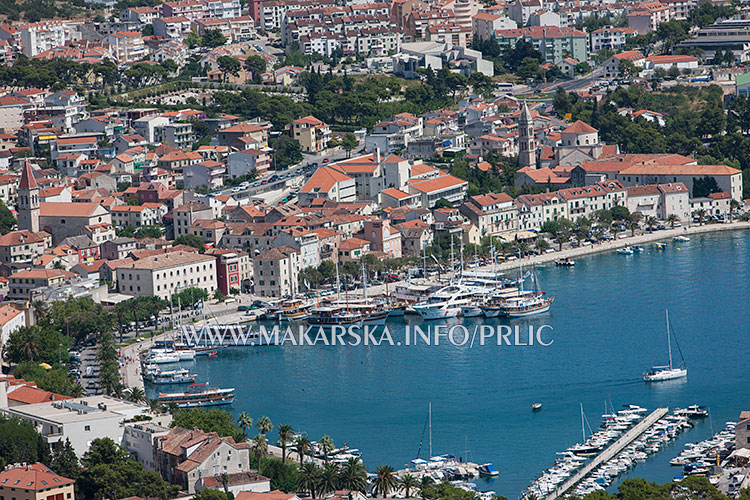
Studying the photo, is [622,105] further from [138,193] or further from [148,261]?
[148,261]

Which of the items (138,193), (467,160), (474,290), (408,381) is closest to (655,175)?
(467,160)

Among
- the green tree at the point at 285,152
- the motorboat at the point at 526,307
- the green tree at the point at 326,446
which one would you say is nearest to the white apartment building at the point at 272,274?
the motorboat at the point at 526,307

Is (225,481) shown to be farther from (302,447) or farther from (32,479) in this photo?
(32,479)

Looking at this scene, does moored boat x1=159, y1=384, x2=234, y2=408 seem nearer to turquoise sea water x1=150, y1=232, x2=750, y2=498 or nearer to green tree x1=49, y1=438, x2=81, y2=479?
turquoise sea water x1=150, y1=232, x2=750, y2=498

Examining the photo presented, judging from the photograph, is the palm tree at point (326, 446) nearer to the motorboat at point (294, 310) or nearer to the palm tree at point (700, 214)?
the motorboat at point (294, 310)

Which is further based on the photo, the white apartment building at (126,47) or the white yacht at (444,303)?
the white apartment building at (126,47)
